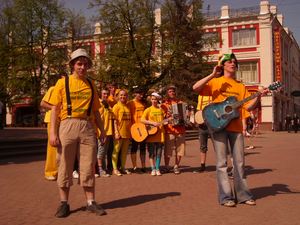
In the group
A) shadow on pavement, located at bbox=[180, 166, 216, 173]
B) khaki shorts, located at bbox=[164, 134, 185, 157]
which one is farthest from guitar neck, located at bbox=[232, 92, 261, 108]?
shadow on pavement, located at bbox=[180, 166, 216, 173]

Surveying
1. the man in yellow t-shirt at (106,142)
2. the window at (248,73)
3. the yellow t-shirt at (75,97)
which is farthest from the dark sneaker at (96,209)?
the window at (248,73)

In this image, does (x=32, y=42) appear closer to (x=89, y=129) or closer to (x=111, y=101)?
(x=111, y=101)

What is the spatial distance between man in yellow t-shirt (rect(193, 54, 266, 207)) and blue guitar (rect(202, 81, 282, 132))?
12 cm

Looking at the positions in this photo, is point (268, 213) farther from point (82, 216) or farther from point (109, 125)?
point (109, 125)

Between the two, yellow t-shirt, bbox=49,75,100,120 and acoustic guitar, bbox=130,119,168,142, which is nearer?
yellow t-shirt, bbox=49,75,100,120

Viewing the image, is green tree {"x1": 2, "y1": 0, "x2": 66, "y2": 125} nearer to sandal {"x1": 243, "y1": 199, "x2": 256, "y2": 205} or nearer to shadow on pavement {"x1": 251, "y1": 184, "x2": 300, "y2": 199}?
shadow on pavement {"x1": 251, "y1": 184, "x2": 300, "y2": 199}

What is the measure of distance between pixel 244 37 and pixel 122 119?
39.0 meters

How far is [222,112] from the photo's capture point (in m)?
6.59

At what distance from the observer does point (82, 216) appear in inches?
232

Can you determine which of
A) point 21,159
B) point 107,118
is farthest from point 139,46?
point 107,118

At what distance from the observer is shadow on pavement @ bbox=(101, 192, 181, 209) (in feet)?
21.6

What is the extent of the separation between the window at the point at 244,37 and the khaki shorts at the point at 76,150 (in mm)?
42666

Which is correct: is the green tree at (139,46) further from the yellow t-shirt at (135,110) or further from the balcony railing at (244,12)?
the yellow t-shirt at (135,110)

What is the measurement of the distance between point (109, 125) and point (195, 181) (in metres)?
2.39
